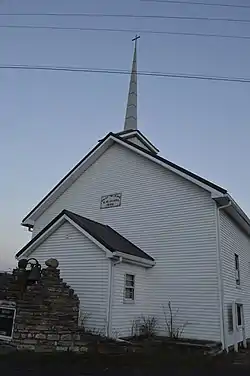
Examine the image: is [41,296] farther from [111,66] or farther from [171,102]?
[171,102]

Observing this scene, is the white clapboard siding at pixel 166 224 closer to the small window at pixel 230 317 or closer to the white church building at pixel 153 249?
the white church building at pixel 153 249

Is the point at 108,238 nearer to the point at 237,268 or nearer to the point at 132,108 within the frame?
the point at 237,268

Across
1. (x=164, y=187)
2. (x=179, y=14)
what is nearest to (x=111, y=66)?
(x=179, y=14)

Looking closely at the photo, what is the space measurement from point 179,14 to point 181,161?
1081 centimetres

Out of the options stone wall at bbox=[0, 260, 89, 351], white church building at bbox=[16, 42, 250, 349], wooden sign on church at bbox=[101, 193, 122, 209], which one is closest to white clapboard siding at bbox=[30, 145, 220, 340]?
white church building at bbox=[16, 42, 250, 349]

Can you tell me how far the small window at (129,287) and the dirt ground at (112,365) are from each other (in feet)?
11.0

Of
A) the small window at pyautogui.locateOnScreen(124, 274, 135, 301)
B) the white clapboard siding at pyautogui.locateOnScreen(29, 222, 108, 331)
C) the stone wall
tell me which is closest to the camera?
the stone wall

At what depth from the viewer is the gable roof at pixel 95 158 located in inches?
524

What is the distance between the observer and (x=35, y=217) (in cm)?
1833

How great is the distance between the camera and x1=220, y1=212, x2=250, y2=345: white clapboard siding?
1295cm

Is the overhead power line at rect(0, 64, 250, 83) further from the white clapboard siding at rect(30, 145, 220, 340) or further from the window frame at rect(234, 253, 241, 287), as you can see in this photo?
the window frame at rect(234, 253, 241, 287)

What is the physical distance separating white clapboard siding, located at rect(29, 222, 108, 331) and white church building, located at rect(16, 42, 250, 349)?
0.03m

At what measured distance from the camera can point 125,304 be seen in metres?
12.0

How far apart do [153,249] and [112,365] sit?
6.73 meters
